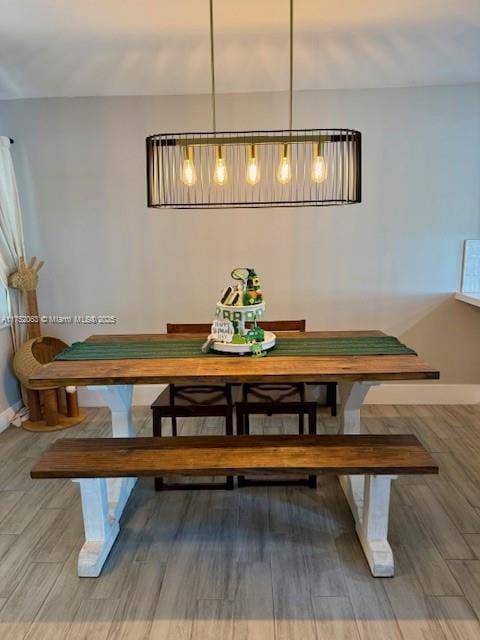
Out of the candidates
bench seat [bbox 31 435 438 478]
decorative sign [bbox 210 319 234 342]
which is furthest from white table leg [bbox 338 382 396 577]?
decorative sign [bbox 210 319 234 342]

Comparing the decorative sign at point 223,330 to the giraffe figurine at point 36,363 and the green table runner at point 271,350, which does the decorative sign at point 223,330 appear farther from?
the giraffe figurine at point 36,363

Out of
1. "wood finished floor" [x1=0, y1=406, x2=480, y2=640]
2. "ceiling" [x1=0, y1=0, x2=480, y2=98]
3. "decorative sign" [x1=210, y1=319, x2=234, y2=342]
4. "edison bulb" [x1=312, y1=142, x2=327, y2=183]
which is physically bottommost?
"wood finished floor" [x1=0, y1=406, x2=480, y2=640]

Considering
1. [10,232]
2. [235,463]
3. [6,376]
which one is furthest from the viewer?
[6,376]

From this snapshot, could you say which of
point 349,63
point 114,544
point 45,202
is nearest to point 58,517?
point 114,544

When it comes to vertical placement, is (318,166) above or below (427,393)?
above

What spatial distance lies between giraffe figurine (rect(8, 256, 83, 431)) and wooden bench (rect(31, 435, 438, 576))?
1424 mm

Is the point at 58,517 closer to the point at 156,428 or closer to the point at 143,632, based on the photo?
the point at 156,428

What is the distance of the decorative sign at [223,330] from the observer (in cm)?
237

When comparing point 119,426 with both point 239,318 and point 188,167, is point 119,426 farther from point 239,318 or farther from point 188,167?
A: point 188,167

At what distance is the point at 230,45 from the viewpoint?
2.99 meters

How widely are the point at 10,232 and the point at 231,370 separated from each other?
89.8 inches

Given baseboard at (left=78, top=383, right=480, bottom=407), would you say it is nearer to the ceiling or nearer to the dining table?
the dining table

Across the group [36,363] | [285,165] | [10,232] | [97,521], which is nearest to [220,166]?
[285,165]

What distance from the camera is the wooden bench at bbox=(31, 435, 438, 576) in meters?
1.89
